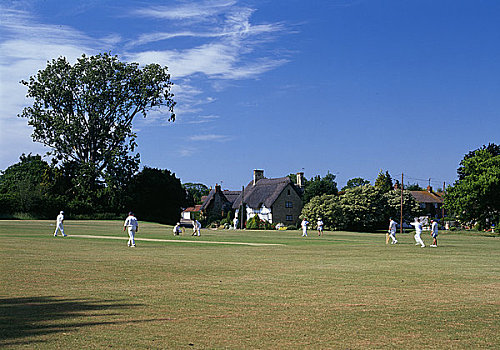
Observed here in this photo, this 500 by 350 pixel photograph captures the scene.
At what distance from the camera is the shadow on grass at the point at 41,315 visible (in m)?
8.52

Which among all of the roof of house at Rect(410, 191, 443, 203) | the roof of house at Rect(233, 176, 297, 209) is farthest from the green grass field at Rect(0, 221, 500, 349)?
the roof of house at Rect(410, 191, 443, 203)

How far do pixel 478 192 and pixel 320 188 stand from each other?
30441 millimetres

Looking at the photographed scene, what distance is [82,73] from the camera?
77.1 metres

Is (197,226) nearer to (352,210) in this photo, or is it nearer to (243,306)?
(352,210)

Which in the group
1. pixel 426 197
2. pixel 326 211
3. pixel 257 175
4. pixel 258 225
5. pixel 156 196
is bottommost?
pixel 258 225

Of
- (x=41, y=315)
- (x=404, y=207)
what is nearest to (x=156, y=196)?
(x=404, y=207)

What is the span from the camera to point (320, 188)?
308 feet

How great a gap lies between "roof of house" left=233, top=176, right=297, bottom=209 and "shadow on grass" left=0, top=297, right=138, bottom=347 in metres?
85.7

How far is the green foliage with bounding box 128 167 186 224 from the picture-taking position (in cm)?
8238

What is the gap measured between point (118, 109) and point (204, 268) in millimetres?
62640

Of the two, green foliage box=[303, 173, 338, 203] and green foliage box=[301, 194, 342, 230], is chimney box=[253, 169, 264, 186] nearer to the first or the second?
green foliage box=[303, 173, 338, 203]

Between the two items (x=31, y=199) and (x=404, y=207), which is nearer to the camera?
(x=31, y=199)

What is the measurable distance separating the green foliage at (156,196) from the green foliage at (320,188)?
19.7 m

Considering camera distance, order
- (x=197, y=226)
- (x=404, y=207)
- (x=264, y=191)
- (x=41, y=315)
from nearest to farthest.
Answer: (x=41, y=315)
(x=197, y=226)
(x=404, y=207)
(x=264, y=191)
